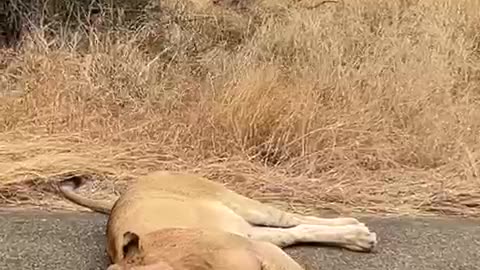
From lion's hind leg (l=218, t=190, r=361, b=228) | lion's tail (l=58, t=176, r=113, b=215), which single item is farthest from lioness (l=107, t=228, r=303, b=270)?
lion's tail (l=58, t=176, r=113, b=215)

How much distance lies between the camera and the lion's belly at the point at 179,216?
12.5 feet

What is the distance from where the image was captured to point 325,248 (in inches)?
168

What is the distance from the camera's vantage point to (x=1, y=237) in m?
4.45

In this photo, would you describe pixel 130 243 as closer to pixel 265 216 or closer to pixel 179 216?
pixel 179 216

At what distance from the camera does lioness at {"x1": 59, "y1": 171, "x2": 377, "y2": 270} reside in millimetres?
3861

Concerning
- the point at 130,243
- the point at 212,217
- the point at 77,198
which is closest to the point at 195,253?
the point at 130,243

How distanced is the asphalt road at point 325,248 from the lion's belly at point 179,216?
33 centimetres

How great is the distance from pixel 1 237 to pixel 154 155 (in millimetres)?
1228

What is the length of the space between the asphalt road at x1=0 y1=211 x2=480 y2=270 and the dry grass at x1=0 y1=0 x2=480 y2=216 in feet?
1.09

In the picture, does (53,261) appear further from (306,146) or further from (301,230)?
(306,146)

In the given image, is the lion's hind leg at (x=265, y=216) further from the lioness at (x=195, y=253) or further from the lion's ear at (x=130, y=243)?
the lion's ear at (x=130, y=243)

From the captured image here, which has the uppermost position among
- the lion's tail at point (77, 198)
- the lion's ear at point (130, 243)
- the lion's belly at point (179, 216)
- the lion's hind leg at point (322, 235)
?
the lion's ear at point (130, 243)

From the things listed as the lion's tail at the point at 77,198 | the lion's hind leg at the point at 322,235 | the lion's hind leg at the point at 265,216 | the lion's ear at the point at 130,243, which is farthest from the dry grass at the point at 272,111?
the lion's ear at the point at 130,243

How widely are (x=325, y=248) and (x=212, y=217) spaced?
22.6 inches
